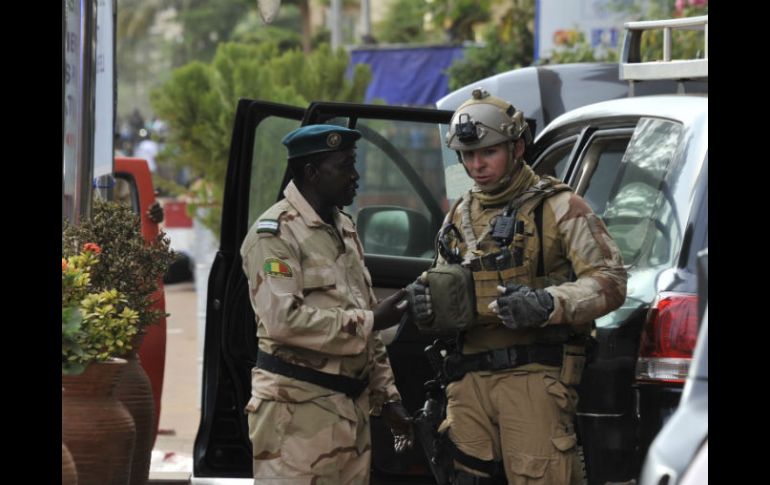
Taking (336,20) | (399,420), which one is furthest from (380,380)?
(336,20)

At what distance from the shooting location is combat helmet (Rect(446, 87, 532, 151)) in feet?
14.4

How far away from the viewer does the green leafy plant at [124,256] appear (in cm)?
564

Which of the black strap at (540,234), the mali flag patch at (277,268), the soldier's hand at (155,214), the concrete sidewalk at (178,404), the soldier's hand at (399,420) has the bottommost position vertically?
the concrete sidewalk at (178,404)

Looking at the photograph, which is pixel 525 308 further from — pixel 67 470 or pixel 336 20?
pixel 336 20

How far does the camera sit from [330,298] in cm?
447

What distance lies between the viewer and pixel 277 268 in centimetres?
438

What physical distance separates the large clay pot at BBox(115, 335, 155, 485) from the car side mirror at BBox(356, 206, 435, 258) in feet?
3.29

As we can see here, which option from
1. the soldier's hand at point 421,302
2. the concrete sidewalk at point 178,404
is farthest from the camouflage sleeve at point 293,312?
the concrete sidewalk at point 178,404

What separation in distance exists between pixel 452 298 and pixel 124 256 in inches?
76.1

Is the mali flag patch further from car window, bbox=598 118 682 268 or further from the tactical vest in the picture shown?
car window, bbox=598 118 682 268

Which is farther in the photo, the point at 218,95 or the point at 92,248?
the point at 218,95

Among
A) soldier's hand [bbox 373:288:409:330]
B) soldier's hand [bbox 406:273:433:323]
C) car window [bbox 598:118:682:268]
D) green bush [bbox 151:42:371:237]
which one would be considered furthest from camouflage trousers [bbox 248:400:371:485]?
green bush [bbox 151:42:371:237]

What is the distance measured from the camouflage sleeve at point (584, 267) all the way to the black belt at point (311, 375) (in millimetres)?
738

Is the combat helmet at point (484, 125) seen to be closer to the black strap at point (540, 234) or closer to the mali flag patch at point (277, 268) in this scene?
the black strap at point (540, 234)
